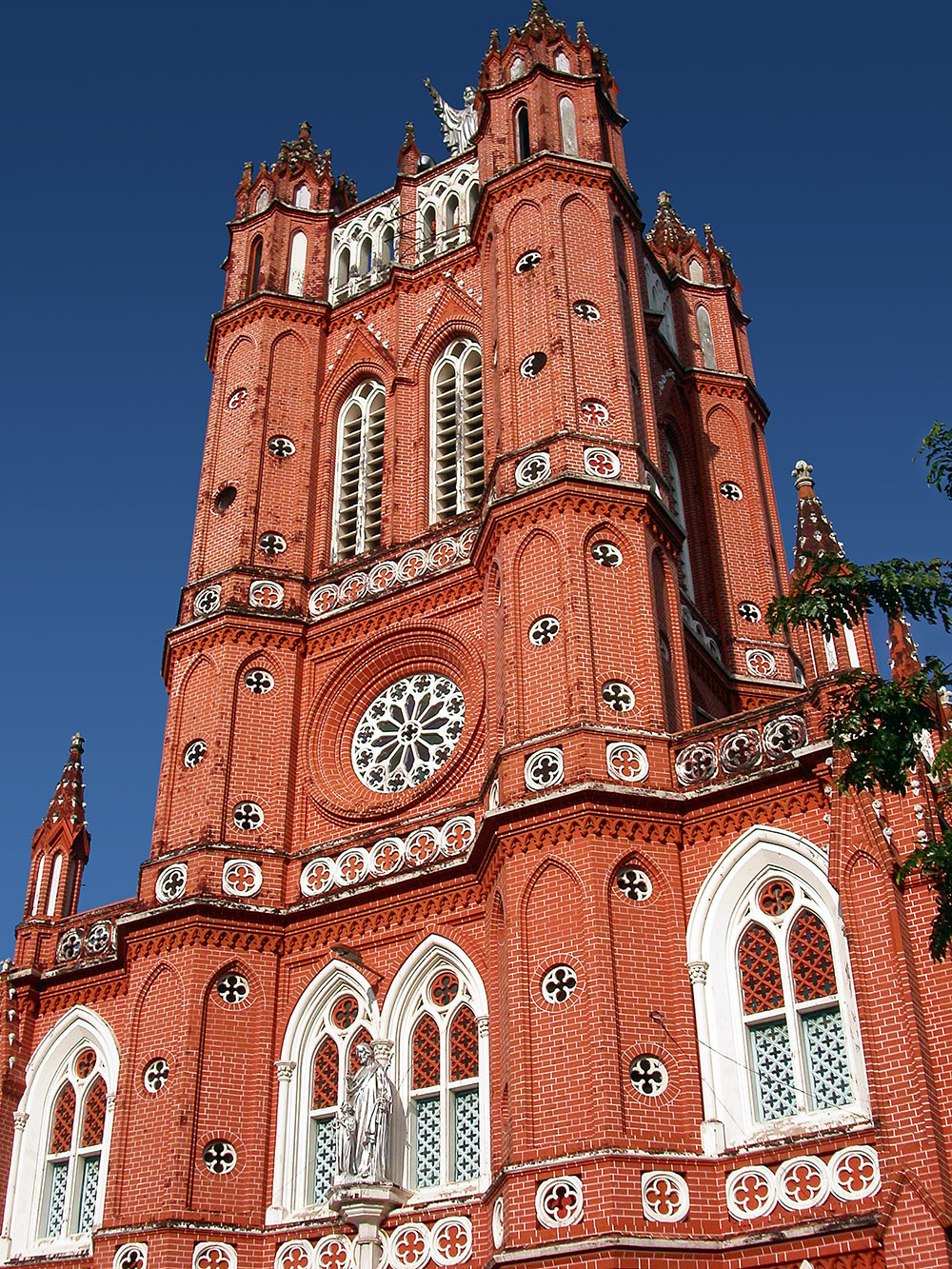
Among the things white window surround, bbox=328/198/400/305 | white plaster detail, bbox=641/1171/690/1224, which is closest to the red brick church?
white plaster detail, bbox=641/1171/690/1224

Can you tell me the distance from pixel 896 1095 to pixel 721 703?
11.1 metres

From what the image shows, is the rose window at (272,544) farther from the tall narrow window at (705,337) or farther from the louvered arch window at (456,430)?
the tall narrow window at (705,337)

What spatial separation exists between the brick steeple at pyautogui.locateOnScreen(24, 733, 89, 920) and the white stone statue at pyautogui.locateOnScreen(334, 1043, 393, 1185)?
766cm

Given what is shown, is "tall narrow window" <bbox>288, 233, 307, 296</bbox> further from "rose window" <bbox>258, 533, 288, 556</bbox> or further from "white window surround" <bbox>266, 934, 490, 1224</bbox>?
"white window surround" <bbox>266, 934, 490, 1224</bbox>

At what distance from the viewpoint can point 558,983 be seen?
1888 centimetres

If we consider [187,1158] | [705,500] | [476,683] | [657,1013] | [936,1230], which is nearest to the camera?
[936,1230]

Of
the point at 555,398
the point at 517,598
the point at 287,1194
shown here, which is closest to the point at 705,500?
the point at 555,398

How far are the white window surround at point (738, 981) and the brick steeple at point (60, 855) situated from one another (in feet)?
39.5

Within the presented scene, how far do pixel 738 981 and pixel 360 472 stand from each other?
43.6ft

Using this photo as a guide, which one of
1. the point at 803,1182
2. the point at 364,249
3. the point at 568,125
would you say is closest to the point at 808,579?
the point at 803,1182

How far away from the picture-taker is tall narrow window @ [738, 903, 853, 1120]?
17844mm

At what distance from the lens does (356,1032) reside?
22.0 meters

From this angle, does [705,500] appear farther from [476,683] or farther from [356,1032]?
[356,1032]

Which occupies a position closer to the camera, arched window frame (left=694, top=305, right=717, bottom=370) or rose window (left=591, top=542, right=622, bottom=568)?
rose window (left=591, top=542, right=622, bottom=568)
